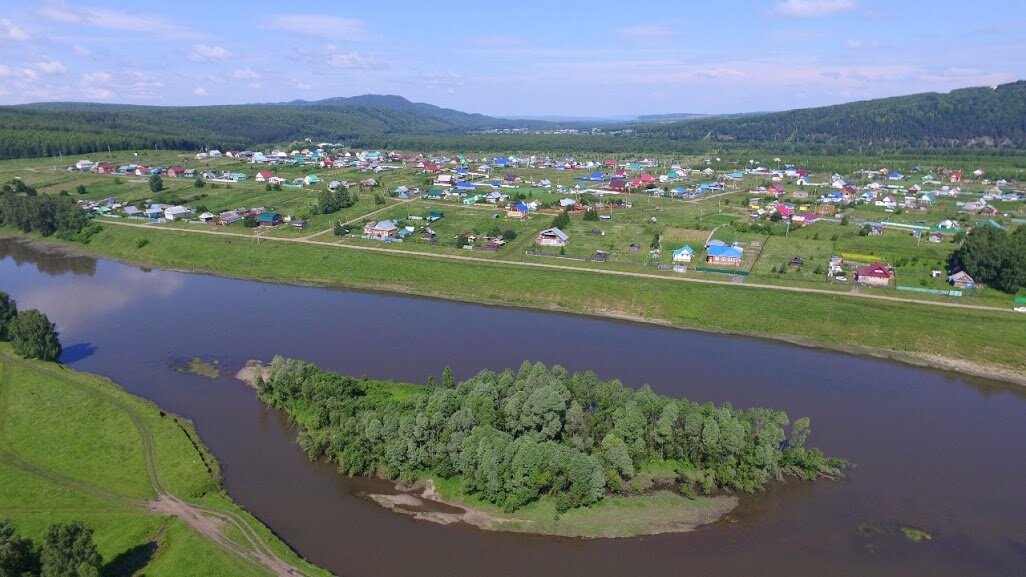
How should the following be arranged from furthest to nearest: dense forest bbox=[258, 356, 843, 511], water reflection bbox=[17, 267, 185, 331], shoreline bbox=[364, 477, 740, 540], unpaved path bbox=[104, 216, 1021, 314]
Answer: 1. water reflection bbox=[17, 267, 185, 331]
2. unpaved path bbox=[104, 216, 1021, 314]
3. dense forest bbox=[258, 356, 843, 511]
4. shoreline bbox=[364, 477, 740, 540]

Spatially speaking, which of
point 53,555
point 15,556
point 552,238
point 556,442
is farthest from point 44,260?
point 556,442

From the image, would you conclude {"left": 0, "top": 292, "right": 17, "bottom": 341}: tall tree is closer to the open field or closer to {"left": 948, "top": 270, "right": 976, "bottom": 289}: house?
the open field

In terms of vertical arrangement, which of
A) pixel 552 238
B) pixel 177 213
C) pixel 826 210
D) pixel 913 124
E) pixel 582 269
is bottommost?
pixel 582 269

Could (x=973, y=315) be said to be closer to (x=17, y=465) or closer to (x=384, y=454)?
(x=384, y=454)

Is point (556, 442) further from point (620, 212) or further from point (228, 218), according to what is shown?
point (228, 218)

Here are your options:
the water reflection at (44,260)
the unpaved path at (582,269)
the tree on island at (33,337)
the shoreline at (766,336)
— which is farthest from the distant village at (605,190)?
the tree on island at (33,337)

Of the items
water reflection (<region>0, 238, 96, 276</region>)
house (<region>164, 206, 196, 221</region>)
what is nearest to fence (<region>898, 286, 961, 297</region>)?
water reflection (<region>0, 238, 96, 276</region>)

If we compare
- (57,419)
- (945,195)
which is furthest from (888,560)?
(945,195)
